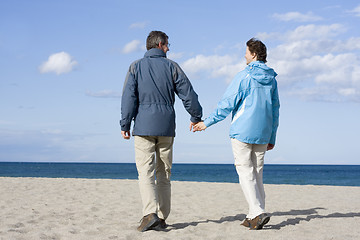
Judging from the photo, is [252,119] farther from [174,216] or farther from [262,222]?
[174,216]

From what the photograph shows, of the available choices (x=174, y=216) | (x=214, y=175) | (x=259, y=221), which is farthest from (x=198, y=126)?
(x=214, y=175)

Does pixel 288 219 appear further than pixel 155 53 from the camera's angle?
Yes

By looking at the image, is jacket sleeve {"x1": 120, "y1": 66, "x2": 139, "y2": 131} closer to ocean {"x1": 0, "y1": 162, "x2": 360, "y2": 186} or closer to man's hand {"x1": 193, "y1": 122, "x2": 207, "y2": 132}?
man's hand {"x1": 193, "y1": 122, "x2": 207, "y2": 132}

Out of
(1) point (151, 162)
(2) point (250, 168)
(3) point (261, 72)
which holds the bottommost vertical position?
(2) point (250, 168)

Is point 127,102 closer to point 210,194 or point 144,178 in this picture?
point 144,178

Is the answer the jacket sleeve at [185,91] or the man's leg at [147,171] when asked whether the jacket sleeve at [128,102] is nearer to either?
the man's leg at [147,171]

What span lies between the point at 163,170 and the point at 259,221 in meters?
1.16

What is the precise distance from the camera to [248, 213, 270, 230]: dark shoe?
169 inches

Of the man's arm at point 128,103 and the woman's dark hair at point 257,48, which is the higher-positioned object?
the woman's dark hair at point 257,48

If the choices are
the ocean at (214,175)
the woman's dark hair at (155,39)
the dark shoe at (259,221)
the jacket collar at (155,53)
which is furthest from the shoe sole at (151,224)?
the ocean at (214,175)

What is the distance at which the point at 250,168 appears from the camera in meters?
4.36

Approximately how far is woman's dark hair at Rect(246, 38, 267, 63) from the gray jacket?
0.81 metres

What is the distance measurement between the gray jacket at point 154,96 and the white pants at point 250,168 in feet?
2.04

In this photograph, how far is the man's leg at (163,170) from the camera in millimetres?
4348
